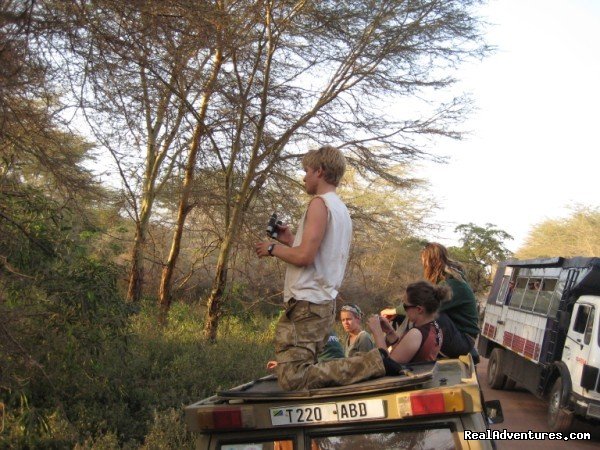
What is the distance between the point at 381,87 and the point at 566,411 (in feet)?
22.4

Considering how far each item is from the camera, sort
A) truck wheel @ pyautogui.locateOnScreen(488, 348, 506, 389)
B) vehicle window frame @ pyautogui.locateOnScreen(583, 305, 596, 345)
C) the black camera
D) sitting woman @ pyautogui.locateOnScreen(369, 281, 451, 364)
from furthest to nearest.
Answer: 1. truck wheel @ pyautogui.locateOnScreen(488, 348, 506, 389)
2. vehicle window frame @ pyautogui.locateOnScreen(583, 305, 596, 345)
3. sitting woman @ pyautogui.locateOnScreen(369, 281, 451, 364)
4. the black camera

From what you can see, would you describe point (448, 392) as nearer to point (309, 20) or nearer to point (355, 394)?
point (355, 394)

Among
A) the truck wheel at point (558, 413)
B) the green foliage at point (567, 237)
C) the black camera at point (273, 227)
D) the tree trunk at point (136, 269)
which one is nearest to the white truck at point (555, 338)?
the truck wheel at point (558, 413)

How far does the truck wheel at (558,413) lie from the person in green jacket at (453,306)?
5728mm

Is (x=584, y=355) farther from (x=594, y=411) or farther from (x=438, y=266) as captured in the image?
(x=438, y=266)

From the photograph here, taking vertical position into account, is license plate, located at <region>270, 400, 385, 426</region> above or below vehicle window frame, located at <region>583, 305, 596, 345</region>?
above

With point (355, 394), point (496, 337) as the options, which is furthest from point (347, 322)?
point (496, 337)

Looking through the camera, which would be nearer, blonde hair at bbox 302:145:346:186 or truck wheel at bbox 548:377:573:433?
blonde hair at bbox 302:145:346:186

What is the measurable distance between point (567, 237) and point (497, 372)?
32.3m

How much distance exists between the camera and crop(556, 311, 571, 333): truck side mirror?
37.3 feet

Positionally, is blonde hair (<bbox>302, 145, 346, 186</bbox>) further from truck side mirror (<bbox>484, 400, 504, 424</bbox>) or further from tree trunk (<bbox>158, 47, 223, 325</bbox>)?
tree trunk (<bbox>158, 47, 223, 325</bbox>)

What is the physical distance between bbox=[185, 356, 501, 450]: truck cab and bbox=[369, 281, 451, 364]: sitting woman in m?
1.00

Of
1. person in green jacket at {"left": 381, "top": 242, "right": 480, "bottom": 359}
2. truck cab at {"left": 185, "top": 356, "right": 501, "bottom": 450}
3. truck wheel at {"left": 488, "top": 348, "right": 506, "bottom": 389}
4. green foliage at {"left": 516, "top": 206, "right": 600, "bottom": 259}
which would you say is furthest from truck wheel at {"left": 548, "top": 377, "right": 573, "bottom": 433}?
green foliage at {"left": 516, "top": 206, "right": 600, "bottom": 259}

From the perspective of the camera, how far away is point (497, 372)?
15.0m
